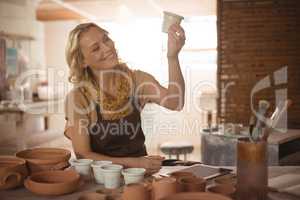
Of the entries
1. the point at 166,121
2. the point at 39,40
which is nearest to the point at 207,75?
the point at 166,121

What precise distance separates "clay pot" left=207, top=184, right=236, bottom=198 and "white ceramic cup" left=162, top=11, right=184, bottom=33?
768 millimetres

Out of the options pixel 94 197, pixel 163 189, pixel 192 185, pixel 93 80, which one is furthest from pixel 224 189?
pixel 93 80

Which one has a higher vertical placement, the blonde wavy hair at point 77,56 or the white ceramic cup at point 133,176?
the blonde wavy hair at point 77,56

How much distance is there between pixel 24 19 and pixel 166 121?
9.49ft

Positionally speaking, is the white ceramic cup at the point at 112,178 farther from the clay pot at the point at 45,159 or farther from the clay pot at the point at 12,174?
the clay pot at the point at 12,174

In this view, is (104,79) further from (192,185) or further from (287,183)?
(287,183)

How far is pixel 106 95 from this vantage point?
2031 mm

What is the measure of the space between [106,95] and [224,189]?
3.18 ft

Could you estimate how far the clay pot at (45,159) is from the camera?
1.56 m

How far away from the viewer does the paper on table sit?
1375 millimetres

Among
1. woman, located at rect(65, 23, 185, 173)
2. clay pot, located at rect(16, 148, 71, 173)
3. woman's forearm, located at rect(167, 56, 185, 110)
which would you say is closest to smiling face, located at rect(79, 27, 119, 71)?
woman, located at rect(65, 23, 185, 173)

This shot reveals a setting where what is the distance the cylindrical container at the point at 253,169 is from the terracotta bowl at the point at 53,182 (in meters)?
0.63

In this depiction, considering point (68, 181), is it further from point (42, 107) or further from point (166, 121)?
point (166, 121)

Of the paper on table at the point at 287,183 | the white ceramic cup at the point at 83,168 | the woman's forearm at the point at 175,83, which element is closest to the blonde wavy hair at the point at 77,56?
the woman's forearm at the point at 175,83
